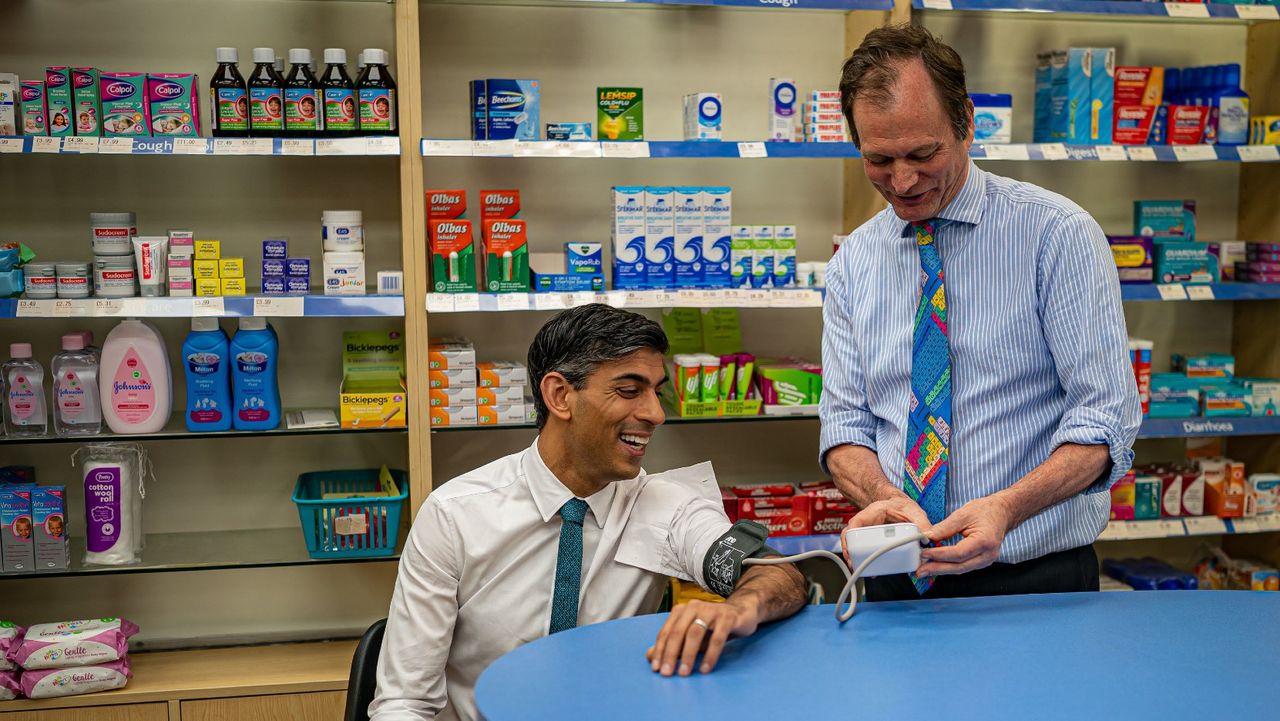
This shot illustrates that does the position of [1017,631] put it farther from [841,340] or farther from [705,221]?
[705,221]

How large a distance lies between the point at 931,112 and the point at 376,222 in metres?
2.37

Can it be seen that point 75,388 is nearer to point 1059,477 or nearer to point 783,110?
point 783,110

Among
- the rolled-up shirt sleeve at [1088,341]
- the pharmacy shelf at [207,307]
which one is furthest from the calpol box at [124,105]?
the rolled-up shirt sleeve at [1088,341]

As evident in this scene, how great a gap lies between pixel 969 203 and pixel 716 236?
1.52 m

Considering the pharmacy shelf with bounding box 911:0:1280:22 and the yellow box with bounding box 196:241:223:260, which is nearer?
the yellow box with bounding box 196:241:223:260

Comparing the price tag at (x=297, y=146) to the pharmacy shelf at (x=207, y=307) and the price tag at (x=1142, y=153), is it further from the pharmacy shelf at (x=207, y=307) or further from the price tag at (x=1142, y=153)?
the price tag at (x=1142, y=153)

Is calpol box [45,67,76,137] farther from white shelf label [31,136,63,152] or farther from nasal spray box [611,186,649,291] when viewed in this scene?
nasal spray box [611,186,649,291]

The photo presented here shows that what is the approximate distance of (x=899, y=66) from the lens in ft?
6.02

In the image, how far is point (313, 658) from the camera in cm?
362

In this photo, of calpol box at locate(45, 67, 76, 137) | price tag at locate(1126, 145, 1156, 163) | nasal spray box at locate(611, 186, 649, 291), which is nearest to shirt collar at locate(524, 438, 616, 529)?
nasal spray box at locate(611, 186, 649, 291)

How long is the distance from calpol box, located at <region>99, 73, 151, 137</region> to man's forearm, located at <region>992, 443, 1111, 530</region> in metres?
2.66

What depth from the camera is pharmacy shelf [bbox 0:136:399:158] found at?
3.16m

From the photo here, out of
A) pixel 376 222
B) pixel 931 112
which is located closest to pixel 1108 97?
pixel 931 112

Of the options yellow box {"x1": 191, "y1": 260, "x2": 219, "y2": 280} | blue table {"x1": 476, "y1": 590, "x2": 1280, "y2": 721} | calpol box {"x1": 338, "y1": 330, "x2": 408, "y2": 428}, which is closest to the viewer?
blue table {"x1": 476, "y1": 590, "x2": 1280, "y2": 721}
